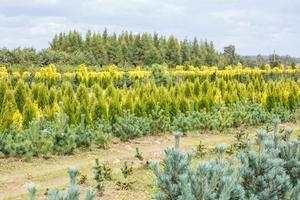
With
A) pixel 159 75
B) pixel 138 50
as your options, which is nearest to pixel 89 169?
pixel 159 75

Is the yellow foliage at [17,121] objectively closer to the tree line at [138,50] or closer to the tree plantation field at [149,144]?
the tree plantation field at [149,144]

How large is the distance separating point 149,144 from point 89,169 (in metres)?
3.28

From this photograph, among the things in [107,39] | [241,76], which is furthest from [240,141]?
[107,39]

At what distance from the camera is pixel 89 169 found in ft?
31.5

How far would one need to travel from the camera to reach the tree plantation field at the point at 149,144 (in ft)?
11.5

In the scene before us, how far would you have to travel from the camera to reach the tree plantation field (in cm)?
352

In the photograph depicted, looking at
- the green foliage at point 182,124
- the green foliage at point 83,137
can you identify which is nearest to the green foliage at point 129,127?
the green foliage at point 182,124

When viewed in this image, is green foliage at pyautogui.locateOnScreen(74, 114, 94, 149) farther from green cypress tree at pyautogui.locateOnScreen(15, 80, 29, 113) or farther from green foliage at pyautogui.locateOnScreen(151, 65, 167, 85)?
green foliage at pyautogui.locateOnScreen(151, 65, 167, 85)

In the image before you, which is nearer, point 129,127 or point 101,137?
point 101,137

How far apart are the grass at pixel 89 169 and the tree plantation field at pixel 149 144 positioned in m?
0.02

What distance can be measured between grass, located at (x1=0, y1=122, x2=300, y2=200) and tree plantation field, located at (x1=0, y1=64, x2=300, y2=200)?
2 cm

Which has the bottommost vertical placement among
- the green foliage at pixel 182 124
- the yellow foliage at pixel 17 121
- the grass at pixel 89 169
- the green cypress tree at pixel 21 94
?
the grass at pixel 89 169

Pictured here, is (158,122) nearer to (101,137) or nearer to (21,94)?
(101,137)

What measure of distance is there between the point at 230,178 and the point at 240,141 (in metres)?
8.64
